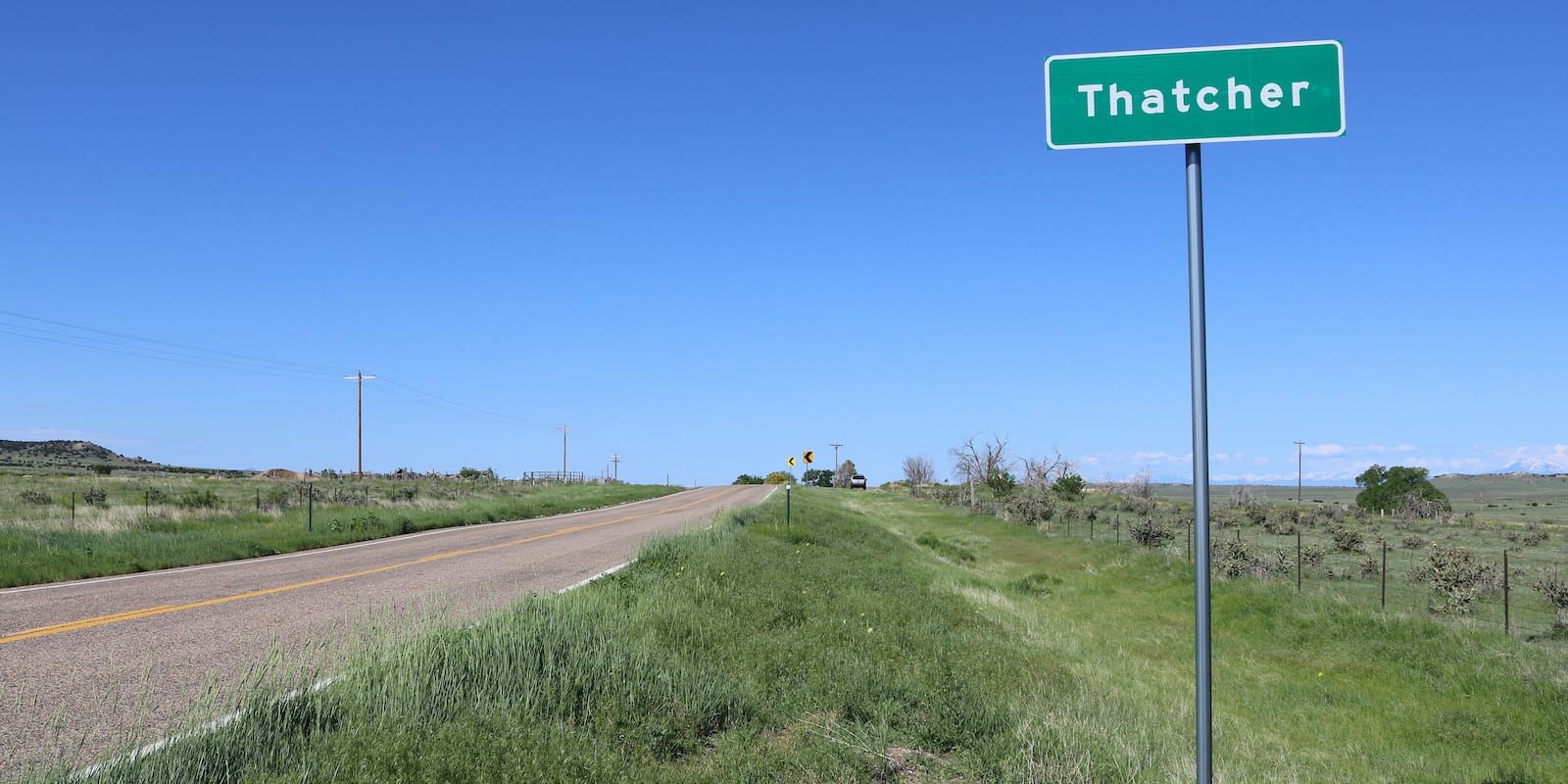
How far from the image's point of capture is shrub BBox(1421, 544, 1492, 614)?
2088 cm

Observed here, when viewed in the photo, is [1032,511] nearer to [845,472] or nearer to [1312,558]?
[1312,558]

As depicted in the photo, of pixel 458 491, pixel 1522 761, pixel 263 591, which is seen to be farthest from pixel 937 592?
pixel 458 491

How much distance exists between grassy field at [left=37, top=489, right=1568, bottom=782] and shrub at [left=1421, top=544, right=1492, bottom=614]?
4.53 m

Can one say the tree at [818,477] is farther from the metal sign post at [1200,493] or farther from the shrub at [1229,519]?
the metal sign post at [1200,493]

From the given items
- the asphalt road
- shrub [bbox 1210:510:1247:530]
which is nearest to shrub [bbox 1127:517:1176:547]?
shrub [bbox 1210:510:1247:530]

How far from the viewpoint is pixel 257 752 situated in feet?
15.6

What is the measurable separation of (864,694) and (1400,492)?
7930cm

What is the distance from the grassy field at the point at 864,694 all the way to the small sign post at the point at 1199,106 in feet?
10.8

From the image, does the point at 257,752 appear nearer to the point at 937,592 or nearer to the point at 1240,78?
the point at 1240,78

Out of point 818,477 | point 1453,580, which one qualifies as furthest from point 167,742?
point 818,477

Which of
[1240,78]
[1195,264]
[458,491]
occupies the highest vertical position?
[1240,78]

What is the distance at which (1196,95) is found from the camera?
13.4 ft

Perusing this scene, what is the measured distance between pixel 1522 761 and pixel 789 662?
9427 mm

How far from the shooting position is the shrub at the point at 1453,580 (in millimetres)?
20875
